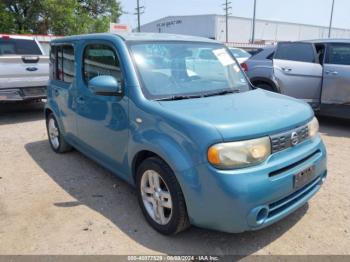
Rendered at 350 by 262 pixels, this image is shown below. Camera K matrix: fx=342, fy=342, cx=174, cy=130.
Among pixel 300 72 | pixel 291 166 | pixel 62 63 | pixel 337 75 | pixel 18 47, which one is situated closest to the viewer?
pixel 291 166

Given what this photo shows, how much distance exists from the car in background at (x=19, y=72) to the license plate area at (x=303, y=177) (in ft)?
20.9

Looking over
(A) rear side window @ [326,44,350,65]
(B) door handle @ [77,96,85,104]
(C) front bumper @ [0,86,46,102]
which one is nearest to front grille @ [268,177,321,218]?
(B) door handle @ [77,96,85,104]

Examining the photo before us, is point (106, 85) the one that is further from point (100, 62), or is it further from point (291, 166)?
point (291, 166)

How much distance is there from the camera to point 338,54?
6500 mm

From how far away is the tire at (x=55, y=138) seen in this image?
207 inches

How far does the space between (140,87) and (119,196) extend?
139 centimetres

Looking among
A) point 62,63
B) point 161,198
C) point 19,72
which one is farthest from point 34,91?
point 161,198

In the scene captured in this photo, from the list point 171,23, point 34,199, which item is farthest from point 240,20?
point 34,199

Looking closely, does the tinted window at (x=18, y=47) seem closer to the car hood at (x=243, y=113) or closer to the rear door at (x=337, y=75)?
the car hood at (x=243, y=113)

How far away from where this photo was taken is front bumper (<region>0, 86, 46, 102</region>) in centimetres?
722

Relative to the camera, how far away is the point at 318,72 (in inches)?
260

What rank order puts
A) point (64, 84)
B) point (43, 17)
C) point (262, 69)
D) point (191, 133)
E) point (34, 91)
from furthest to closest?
1. point (43, 17)
2. point (34, 91)
3. point (262, 69)
4. point (64, 84)
5. point (191, 133)

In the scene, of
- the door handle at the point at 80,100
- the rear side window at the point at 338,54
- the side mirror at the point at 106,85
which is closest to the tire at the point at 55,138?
the door handle at the point at 80,100

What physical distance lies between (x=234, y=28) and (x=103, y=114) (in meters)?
67.1
